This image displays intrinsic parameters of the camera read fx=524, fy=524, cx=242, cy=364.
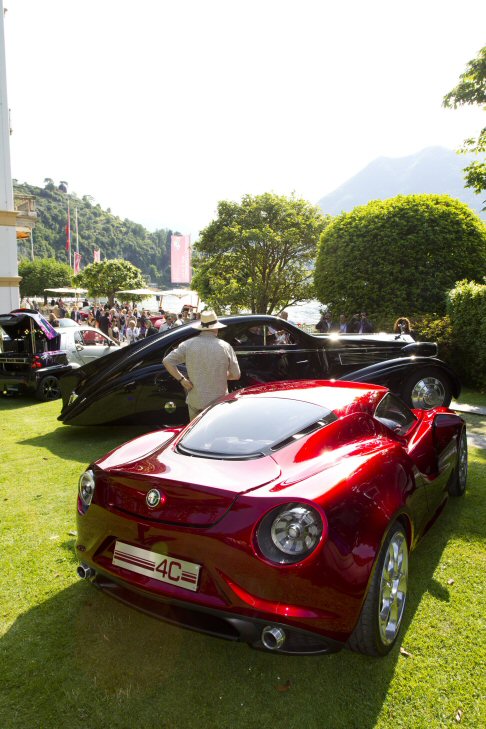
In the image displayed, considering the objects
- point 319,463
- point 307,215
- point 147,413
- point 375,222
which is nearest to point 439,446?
point 319,463

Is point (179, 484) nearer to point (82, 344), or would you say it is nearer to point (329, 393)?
point (329, 393)

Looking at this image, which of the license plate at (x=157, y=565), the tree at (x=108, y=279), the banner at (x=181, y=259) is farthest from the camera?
the tree at (x=108, y=279)

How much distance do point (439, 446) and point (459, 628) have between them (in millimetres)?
1349

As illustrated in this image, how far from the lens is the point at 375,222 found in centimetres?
1652

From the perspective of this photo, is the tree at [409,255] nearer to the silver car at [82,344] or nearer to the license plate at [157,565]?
the silver car at [82,344]

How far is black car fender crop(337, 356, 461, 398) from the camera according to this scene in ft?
24.1

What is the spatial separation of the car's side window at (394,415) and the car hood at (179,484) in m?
1.12

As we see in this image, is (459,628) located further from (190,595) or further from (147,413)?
(147,413)

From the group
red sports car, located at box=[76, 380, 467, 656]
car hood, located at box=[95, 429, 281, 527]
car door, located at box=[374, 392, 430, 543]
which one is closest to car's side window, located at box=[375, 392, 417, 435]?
car door, located at box=[374, 392, 430, 543]

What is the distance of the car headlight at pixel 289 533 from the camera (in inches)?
90.7

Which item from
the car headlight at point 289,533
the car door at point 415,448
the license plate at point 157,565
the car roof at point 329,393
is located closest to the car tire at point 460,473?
the car door at point 415,448

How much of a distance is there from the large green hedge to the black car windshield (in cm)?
857

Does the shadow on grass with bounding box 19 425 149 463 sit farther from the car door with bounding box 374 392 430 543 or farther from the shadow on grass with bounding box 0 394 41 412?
the car door with bounding box 374 392 430 543

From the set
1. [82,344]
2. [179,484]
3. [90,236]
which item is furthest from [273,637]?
[90,236]
